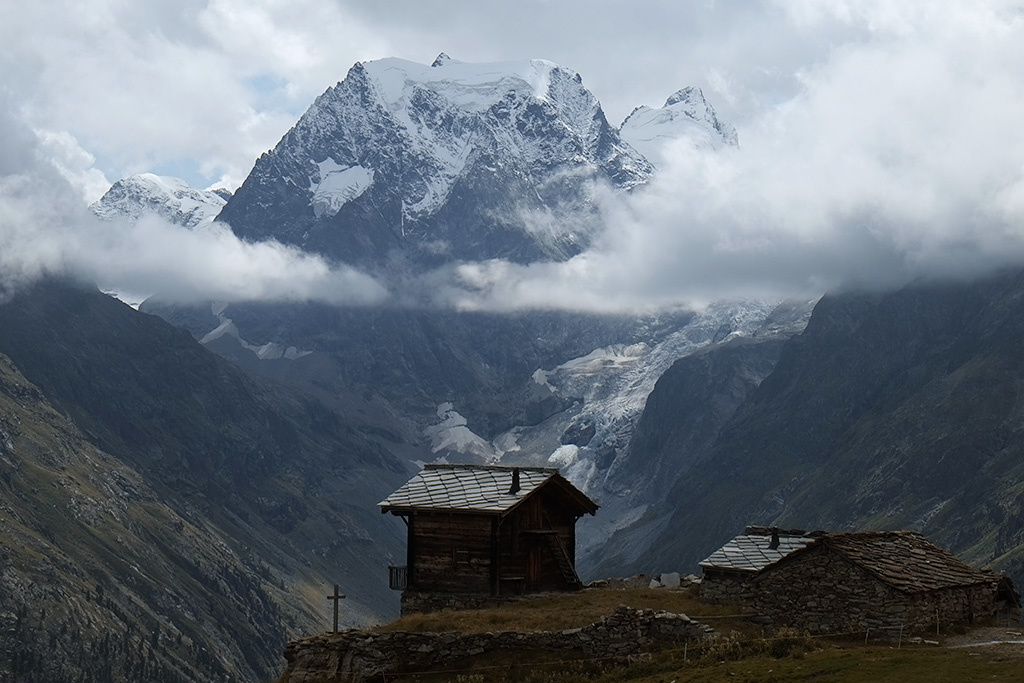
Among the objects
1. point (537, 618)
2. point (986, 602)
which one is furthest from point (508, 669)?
point (986, 602)

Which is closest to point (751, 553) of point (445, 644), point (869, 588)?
point (869, 588)

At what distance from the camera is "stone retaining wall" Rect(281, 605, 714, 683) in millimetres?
41688

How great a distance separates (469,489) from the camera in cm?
5747

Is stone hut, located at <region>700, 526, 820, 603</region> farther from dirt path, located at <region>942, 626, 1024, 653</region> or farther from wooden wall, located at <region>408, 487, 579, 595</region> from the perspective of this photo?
wooden wall, located at <region>408, 487, 579, 595</region>

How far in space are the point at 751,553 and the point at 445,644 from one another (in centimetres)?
1403

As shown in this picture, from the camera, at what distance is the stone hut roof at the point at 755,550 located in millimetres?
49219

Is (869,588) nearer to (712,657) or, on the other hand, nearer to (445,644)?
(712,657)

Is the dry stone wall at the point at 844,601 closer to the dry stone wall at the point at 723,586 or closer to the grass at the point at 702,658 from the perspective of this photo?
the grass at the point at 702,658

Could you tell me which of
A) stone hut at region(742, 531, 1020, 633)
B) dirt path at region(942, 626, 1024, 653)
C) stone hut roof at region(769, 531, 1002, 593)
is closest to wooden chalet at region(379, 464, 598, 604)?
stone hut at region(742, 531, 1020, 633)

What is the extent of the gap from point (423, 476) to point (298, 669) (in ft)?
51.0

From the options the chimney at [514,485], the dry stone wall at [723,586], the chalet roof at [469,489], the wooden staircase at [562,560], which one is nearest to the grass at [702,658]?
the dry stone wall at [723,586]

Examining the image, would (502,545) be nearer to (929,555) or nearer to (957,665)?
(929,555)

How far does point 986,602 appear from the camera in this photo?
148 feet

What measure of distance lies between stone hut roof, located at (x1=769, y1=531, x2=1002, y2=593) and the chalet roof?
15.5m
